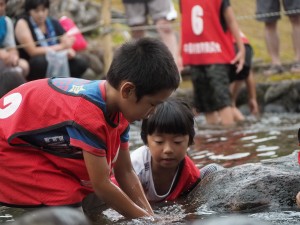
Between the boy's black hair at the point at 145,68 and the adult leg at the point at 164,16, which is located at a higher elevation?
the boy's black hair at the point at 145,68

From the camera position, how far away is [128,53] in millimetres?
3518

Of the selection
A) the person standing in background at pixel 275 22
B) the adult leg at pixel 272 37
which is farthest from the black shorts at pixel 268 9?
the adult leg at pixel 272 37

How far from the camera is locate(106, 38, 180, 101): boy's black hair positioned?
3453 mm

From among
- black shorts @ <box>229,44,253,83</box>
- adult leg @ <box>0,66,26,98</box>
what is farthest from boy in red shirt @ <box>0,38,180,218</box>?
black shorts @ <box>229,44,253,83</box>

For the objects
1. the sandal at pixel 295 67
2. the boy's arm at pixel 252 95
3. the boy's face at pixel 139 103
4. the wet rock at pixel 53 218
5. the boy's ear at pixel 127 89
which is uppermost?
the boy's ear at pixel 127 89

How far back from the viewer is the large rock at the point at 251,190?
164 inches

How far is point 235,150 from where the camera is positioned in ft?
20.0

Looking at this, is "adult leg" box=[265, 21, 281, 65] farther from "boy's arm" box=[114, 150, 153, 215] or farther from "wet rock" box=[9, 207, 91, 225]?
"wet rock" box=[9, 207, 91, 225]

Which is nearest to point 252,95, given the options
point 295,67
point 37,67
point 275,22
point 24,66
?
point 295,67

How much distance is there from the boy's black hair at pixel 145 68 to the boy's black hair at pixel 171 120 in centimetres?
95

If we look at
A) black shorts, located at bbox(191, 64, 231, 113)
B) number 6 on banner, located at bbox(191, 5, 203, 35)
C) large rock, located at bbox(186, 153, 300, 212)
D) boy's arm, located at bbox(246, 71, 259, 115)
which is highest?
number 6 on banner, located at bbox(191, 5, 203, 35)

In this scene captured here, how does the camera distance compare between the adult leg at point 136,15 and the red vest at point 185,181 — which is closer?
the red vest at point 185,181

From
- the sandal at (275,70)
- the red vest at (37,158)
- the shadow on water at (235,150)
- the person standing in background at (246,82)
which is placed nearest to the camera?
the red vest at (37,158)

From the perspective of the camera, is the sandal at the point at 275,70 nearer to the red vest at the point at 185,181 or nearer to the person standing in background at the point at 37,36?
the person standing in background at the point at 37,36
